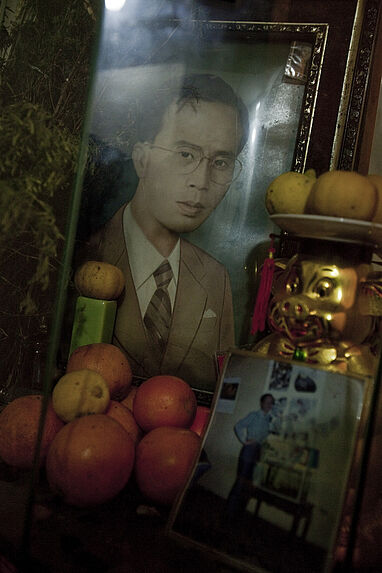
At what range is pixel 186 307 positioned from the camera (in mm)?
1216

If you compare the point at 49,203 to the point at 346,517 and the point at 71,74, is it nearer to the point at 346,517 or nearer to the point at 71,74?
the point at 71,74

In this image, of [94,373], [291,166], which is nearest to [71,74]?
[291,166]

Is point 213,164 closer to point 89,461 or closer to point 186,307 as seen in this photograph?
point 186,307

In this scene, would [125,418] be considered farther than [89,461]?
Yes

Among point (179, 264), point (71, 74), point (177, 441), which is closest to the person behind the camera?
point (177, 441)

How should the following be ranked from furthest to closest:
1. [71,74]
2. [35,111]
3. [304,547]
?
[71,74], [35,111], [304,547]

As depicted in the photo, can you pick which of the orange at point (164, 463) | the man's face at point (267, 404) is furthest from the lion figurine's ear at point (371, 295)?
the orange at point (164, 463)

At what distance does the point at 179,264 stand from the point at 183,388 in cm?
31

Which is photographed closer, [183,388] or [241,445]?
[241,445]

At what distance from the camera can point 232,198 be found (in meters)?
1.19

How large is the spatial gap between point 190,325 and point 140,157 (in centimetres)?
41

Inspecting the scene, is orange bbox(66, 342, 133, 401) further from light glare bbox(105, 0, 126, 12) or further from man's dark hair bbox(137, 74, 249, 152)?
light glare bbox(105, 0, 126, 12)

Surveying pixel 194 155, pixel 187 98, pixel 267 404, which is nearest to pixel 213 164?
pixel 194 155

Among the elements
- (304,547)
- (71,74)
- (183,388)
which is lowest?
(304,547)
